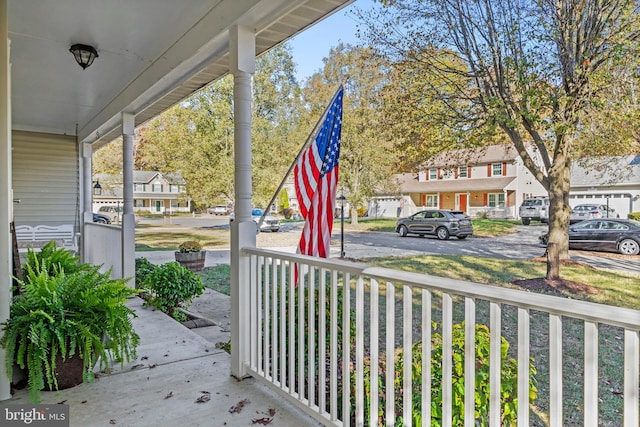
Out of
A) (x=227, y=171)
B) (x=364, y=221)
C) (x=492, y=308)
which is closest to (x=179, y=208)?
(x=227, y=171)

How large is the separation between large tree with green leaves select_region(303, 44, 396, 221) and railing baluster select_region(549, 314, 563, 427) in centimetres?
641

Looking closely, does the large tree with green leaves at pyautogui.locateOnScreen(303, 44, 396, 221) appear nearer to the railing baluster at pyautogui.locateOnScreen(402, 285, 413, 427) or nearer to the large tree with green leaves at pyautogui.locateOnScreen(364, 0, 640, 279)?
the large tree with green leaves at pyautogui.locateOnScreen(364, 0, 640, 279)

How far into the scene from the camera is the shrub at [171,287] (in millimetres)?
3953

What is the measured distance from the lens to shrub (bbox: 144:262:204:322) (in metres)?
3.95

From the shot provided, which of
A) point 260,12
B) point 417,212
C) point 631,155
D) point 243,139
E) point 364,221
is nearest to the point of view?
point 260,12

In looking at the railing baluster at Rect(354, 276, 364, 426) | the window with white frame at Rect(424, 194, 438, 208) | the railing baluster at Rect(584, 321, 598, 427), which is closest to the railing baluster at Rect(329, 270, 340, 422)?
the railing baluster at Rect(354, 276, 364, 426)

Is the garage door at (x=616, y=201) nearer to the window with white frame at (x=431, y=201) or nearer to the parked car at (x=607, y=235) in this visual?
the parked car at (x=607, y=235)

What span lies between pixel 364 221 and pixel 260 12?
8.93 metres

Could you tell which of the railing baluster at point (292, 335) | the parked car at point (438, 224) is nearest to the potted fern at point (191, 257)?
the parked car at point (438, 224)

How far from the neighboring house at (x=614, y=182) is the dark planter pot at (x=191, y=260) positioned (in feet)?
21.6

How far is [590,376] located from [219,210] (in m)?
15.8

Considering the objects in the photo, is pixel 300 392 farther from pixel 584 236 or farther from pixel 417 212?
pixel 417 212

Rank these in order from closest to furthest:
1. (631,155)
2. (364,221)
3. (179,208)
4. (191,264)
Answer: (631,155)
(191,264)
(364,221)
(179,208)

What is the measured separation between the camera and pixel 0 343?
200cm
